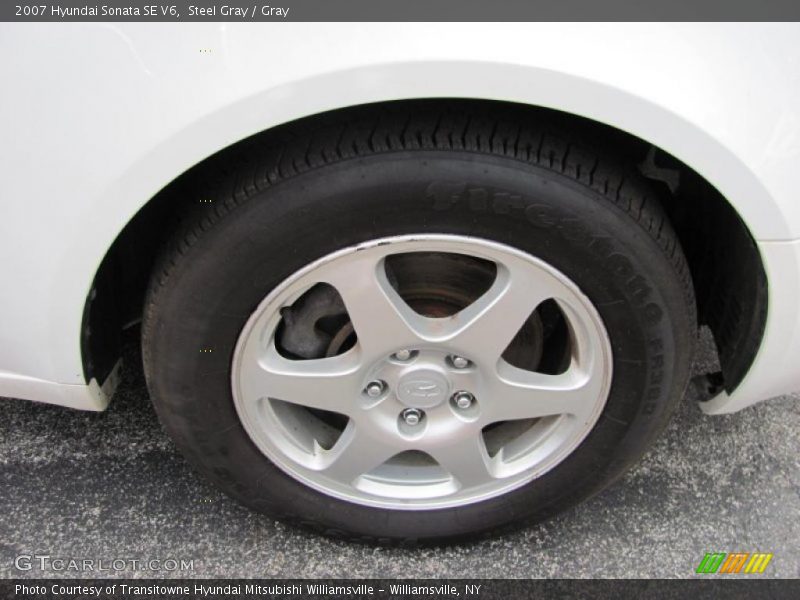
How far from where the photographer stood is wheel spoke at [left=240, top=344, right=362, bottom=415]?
151 centimetres

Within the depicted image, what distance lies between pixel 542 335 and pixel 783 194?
0.59m

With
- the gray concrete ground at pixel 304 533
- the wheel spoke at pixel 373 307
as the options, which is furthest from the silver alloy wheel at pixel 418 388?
the gray concrete ground at pixel 304 533

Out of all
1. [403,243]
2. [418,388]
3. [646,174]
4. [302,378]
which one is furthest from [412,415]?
[646,174]

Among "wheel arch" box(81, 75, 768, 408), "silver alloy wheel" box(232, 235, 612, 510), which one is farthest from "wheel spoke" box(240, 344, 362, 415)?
"wheel arch" box(81, 75, 768, 408)

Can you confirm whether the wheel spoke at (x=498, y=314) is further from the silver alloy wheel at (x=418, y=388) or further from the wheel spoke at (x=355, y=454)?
the wheel spoke at (x=355, y=454)

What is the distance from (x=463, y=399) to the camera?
160 centimetres

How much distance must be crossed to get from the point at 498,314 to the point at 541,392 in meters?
0.23

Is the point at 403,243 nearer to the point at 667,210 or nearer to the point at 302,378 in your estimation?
the point at 302,378

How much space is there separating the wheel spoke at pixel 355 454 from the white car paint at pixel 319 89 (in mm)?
671

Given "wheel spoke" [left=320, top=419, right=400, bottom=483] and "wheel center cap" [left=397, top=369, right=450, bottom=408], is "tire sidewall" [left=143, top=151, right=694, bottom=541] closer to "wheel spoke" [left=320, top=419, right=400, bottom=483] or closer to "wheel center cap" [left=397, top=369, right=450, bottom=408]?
"wheel spoke" [left=320, top=419, right=400, bottom=483]

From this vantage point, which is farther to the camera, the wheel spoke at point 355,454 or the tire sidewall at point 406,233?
the wheel spoke at point 355,454

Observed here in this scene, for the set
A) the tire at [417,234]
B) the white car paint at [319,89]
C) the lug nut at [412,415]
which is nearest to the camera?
the white car paint at [319,89]

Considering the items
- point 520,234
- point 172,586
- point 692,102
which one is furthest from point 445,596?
point 692,102

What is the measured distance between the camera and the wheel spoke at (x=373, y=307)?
1381 mm
